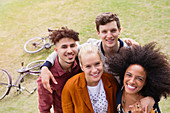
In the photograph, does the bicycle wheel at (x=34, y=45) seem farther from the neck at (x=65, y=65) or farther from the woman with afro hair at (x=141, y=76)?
the woman with afro hair at (x=141, y=76)

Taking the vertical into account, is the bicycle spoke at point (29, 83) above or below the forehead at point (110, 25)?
below

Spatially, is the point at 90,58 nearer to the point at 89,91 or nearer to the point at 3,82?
the point at 89,91

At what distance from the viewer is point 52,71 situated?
2.23 meters

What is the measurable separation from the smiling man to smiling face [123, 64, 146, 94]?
0.73m

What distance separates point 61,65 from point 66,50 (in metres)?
0.23

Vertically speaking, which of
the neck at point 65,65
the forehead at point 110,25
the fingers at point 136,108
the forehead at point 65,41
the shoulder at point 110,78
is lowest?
the fingers at point 136,108

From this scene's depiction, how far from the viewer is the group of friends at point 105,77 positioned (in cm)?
187

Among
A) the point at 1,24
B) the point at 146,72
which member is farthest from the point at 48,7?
the point at 146,72

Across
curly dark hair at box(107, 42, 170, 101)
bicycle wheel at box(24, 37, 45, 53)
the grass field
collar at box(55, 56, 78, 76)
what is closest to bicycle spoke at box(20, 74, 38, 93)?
the grass field

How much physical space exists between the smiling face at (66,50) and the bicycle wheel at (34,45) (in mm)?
5010

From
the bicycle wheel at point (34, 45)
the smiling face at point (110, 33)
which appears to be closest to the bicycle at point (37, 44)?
the bicycle wheel at point (34, 45)

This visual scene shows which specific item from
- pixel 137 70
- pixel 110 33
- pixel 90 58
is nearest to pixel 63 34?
pixel 90 58

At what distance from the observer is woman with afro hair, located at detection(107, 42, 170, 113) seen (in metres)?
1.84

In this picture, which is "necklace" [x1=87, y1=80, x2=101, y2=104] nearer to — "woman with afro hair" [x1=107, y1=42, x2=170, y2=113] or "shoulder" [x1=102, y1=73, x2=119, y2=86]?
"shoulder" [x1=102, y1=73, x2=119, y2=86]
